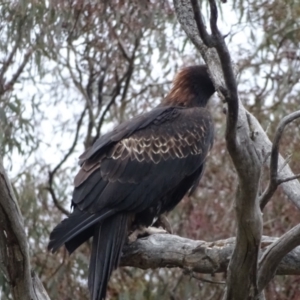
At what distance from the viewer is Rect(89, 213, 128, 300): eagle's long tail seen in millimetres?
3959

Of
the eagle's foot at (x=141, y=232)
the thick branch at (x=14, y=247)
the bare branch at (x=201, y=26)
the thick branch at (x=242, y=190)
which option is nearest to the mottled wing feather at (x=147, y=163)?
the eagle's foot at (x=141, y=232)

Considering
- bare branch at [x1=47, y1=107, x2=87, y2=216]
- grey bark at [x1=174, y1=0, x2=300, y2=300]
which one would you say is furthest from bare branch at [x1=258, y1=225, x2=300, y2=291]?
bare branch at [x1=47, y1=107, x2=87, y2=216]

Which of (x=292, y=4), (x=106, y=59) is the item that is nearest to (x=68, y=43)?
(x=106, y=59)

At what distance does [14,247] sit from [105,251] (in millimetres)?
761

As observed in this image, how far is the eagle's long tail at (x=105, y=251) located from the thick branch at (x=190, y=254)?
0.29 feet

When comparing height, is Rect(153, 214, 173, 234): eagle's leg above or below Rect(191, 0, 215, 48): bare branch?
below

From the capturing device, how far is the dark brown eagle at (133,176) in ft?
13.5

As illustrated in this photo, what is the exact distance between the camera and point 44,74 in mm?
6992

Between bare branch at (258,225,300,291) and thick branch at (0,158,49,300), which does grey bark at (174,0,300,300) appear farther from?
thick branch at (0,158,49,300)

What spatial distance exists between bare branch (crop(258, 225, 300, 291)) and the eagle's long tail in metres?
0.94

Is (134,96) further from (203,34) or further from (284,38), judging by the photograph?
(203,34)

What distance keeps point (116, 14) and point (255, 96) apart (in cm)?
126

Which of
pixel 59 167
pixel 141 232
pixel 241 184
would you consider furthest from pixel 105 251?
pixel 59 167


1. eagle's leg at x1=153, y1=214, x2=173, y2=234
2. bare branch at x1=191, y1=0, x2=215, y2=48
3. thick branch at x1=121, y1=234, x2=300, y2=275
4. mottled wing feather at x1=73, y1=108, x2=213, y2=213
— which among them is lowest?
thick branch at x1=121, y1=234, x2=300, y2=275
